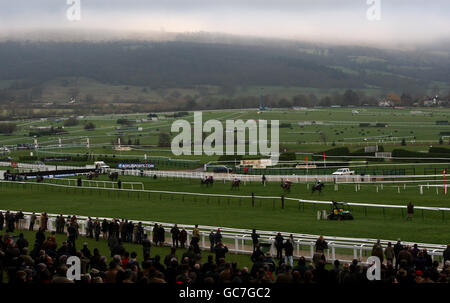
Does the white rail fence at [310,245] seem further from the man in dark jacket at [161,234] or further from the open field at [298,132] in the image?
the open field at [298,132]

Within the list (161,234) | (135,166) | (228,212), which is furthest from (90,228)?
(135,166)

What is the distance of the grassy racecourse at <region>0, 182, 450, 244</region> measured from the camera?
20.0 meters

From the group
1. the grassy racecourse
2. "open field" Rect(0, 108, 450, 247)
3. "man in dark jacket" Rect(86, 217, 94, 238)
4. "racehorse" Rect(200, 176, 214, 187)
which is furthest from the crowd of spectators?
"racehorse" Rect(200, 176, 214, 187)

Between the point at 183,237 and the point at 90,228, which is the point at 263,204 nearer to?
the point at 90,228

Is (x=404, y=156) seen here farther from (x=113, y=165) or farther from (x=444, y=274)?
Result: (x=444, y=274)

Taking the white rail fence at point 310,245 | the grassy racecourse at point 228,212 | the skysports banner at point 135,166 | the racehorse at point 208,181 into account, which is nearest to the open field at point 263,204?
the grassy racecourse at point 228,212

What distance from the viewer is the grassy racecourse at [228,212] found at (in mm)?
20016

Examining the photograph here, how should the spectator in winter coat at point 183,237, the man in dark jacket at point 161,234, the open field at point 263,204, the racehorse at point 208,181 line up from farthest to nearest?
the racehorse at point 208,181, the open field at point 263,204, the man in dark jacket at point 161,234, the spectator in winter coat at point 183,237

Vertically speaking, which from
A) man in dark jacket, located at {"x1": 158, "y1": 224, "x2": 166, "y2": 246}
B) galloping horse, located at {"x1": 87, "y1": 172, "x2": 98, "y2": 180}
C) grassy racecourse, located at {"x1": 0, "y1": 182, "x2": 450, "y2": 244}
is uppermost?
man in dark jacket, located at {"x1": 158, "y1": 224, "x2": 166, "y2": 246}

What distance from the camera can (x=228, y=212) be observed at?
25719mm

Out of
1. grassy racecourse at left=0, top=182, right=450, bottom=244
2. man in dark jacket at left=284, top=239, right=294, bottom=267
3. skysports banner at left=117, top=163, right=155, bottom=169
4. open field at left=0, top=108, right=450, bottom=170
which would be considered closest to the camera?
man in dark jacket at left=284, top=239, right=294, bottom=267

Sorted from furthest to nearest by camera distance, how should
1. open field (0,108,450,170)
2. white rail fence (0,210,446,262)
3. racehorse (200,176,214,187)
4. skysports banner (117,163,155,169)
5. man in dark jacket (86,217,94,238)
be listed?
open field (0,108,450,170) → skysports banner (117,163,155,169) → racehorse (200,176,214,187) → man in dark jacket (86,217,94,238) → white rail fence (0,210,446,262)

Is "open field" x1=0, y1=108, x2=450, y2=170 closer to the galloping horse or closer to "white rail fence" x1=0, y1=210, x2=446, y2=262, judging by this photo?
the galloping horse

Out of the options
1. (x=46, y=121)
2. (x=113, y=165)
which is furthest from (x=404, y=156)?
(x=46, y=121)
